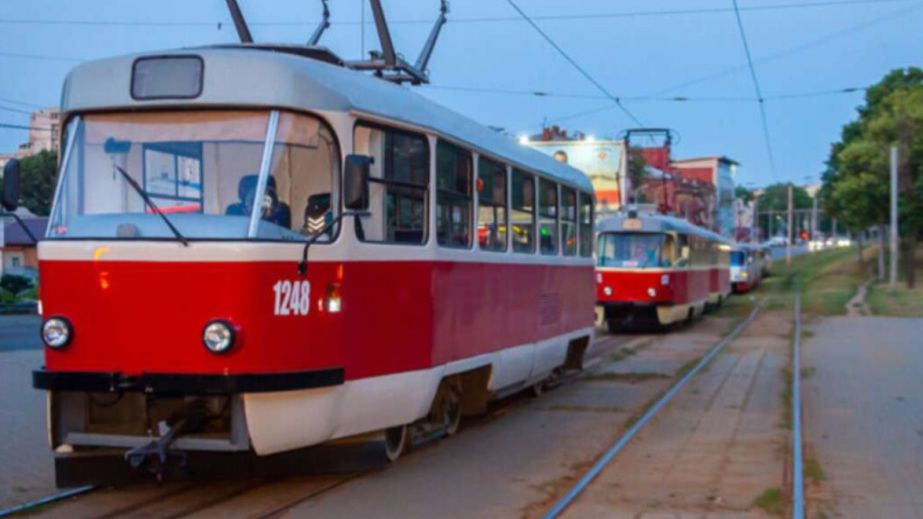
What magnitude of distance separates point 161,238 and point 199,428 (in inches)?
51.8

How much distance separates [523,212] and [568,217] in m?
2.41

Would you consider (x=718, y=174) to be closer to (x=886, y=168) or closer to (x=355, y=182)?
(x=886, y=168)

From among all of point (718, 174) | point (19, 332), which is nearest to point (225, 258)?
point (19, 332)

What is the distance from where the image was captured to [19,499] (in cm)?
824

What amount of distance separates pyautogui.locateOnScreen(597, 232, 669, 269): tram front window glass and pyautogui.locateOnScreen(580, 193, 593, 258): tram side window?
10873 mm

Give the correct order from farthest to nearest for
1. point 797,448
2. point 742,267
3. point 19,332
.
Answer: point 742,267 → point 19,332 → point 797,448

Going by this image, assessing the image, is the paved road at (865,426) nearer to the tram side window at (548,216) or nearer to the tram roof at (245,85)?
the tram side window at (548,216)

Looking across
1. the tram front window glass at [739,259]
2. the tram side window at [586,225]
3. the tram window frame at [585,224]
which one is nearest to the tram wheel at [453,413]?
the tram window frame at [585,224]

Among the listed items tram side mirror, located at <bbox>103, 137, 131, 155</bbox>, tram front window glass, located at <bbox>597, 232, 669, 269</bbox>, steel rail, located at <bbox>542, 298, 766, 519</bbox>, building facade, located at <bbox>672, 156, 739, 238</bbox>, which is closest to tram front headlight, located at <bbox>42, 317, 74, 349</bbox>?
tram side mirror, located at <bbox>103, 137, 131, 155</bbox>

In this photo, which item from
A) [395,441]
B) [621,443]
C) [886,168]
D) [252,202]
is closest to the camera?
[252,202]

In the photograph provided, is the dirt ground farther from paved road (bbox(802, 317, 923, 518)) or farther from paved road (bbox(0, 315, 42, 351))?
paved road (bbox(0, 315, 42, 351))

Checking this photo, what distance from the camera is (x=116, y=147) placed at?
7.73 metres

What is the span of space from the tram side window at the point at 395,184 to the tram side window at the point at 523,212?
2.78 metres

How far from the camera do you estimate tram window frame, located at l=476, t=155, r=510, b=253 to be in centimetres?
1046
